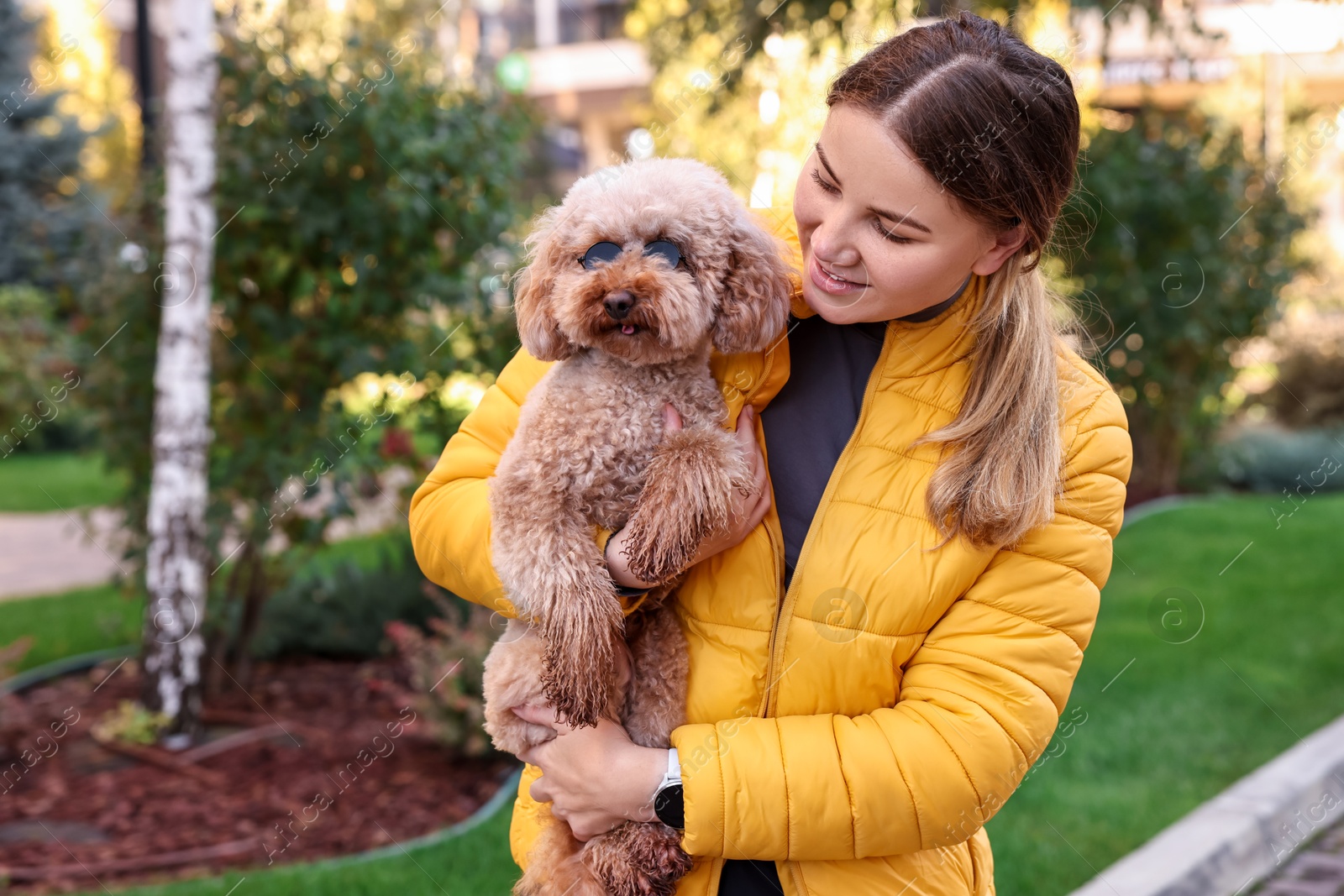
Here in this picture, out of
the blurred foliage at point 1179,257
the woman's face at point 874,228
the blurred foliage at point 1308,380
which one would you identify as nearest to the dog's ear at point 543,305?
the woman's face at point 874,228

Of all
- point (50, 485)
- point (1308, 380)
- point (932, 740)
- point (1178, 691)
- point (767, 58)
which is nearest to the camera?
point (932, 740)

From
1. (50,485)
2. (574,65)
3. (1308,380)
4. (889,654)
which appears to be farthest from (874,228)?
(574,65)

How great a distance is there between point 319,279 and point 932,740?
480 cm

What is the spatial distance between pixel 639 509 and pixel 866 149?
669 mm

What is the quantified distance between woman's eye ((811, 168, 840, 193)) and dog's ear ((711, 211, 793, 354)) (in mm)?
188

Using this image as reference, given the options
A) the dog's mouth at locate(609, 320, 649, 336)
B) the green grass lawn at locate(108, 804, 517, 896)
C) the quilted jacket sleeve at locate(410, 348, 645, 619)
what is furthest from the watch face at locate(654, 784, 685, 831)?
the green grass lawn at locate(108, 804, 517, 896)

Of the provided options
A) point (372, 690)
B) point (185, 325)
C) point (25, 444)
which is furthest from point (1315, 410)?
point (25, 444)

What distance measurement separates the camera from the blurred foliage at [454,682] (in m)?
4.85

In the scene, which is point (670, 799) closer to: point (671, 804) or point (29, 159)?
point (671, 804)

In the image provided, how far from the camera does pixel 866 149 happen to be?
169 cm

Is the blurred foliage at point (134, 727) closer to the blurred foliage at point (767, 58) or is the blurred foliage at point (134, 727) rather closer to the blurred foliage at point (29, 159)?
the blurred foliage at point (767, 58)

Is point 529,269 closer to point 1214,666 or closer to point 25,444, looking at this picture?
point 1214,666

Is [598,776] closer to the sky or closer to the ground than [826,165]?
closer to the ground

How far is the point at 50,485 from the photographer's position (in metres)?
13.0
